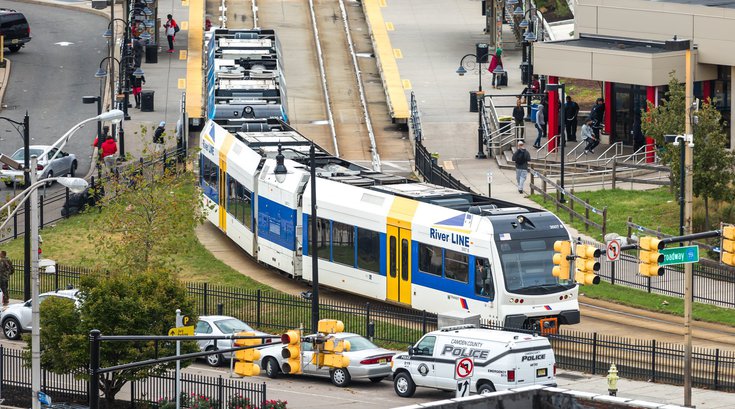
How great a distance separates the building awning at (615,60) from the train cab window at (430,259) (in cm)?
2074

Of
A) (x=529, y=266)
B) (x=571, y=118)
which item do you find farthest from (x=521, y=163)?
(x=529, y=266)

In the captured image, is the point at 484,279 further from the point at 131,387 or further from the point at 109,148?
the point at 109,148

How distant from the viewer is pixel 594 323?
1734 inches

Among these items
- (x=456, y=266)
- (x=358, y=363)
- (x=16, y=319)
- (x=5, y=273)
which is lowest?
Answer: (x=358, y=363)

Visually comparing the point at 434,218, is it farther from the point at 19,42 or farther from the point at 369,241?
the point at 19,42

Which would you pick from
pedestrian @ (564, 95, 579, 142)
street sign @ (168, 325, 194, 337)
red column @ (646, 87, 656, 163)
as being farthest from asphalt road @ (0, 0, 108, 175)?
street sign @ (168, 325, 194, 337)

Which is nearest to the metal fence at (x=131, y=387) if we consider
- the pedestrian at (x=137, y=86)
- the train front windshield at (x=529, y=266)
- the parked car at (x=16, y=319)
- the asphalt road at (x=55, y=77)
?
the parked car at (x=16, y=319)

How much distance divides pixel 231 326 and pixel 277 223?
7.68m

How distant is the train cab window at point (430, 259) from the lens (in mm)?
42188

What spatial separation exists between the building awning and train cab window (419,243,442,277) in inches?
817

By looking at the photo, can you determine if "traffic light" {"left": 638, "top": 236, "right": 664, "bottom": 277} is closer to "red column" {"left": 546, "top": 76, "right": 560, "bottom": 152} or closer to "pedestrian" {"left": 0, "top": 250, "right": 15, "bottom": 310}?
"pedestrian" {"left": 0, "top": 250, "right": 15, "bottom": 310}

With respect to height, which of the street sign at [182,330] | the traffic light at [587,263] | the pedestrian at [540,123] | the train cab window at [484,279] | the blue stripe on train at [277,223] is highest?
the pedestrian at [540,123]

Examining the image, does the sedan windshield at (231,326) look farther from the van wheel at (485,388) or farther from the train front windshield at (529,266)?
the van wheel at (485,388)

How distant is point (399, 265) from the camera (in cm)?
4350
